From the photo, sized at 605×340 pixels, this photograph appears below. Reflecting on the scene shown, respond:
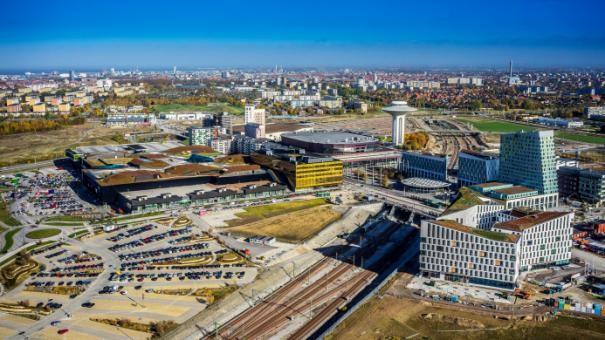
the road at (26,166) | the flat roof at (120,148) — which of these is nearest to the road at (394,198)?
the flat roof at (120,148)

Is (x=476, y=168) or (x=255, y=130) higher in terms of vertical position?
(x=255, y=130)

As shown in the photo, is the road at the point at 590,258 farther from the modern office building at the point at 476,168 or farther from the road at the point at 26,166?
the road at the point at 26,166

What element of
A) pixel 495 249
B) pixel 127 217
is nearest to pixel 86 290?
pixel 127 217

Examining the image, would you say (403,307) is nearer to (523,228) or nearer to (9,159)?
(523,228)

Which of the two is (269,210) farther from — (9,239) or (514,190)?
(514,190)

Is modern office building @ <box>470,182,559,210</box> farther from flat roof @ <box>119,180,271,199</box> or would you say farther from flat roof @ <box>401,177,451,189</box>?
flat roof @ <box>119,180,271,199</box>
